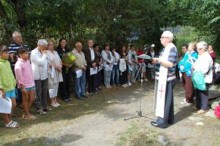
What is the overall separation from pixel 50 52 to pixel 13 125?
7.65ft

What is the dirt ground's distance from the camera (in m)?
4.64

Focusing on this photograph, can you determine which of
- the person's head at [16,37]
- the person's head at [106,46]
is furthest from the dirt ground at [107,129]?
the person's head at [106,46]

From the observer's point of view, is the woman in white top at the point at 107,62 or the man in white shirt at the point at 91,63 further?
the woman in white top at the point at 107,62

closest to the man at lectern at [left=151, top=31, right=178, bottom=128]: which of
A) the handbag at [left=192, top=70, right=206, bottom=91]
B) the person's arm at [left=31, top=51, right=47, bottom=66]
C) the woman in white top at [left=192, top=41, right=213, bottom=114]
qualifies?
the handbag at [left=192, top=70, right=206, bottom=91]

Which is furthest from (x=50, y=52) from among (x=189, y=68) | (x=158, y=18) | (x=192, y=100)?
(x=158, y=18)

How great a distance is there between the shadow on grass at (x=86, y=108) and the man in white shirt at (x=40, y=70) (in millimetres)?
439

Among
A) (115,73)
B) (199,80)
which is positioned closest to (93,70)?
(115,73)

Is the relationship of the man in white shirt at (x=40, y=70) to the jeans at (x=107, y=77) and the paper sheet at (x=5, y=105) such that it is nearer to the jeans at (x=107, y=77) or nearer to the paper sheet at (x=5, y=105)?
the paper sheet at (x=5, y=105)

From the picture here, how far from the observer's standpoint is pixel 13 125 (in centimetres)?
539

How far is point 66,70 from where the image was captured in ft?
24.5

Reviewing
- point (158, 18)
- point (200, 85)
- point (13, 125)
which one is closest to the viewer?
point (13, 125)

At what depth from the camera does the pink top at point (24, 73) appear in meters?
5.57

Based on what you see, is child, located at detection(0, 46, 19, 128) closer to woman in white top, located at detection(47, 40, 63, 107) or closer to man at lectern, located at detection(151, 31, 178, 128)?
woman in white top, located at detection(47, 40, 63, 107)

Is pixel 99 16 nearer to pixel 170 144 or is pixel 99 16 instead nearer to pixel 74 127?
pixel 74 127
